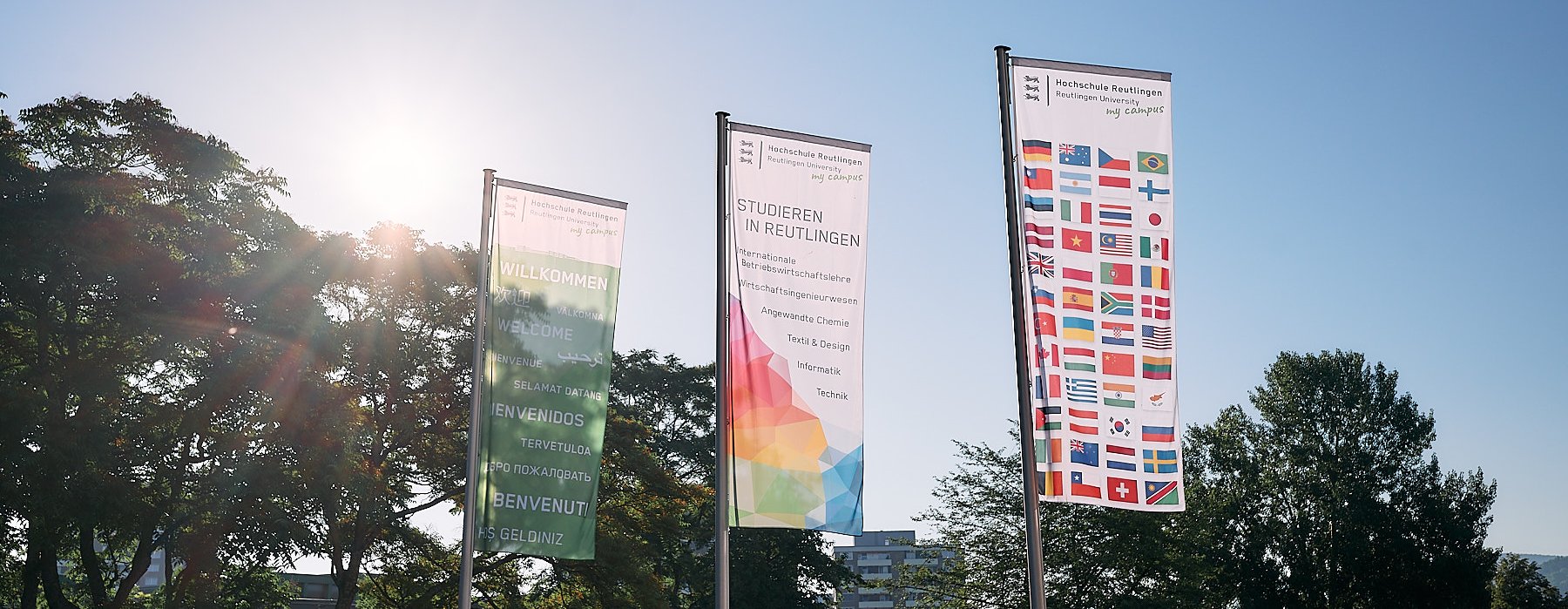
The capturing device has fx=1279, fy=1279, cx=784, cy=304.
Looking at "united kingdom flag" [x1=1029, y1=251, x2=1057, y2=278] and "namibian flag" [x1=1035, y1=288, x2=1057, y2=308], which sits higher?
"united kingdom flag" [x1=1029, y1=251, x2=1057, y2=278]

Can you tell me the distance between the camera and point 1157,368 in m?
12.2

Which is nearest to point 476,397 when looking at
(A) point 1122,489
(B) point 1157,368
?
(A) point 1122,489

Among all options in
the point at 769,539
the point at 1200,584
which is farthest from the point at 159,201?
the point at 1200,584

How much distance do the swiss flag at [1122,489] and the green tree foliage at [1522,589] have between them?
6178 cm

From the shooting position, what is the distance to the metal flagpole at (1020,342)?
11969mm

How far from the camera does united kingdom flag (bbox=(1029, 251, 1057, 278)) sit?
40.5ft

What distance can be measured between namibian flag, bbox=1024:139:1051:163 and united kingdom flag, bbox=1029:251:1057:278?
0.95 metres

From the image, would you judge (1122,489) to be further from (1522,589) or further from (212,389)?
(1522,589)

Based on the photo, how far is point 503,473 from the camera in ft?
49.2

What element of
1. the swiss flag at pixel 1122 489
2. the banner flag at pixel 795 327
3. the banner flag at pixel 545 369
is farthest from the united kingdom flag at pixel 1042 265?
the banner flag at pixel 545 369

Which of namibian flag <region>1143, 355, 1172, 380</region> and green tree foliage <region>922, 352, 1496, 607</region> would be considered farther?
green tree foliage <region>922, 352, 1496, 607</region>

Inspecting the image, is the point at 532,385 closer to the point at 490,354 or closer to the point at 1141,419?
the point at 490,354

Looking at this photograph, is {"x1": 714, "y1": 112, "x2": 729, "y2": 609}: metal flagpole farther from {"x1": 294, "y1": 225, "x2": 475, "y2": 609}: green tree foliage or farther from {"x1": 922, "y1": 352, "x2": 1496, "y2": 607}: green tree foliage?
{"x1": 922, "y1": 352, "x2": 1496, "y2": 607}: green tree foliage

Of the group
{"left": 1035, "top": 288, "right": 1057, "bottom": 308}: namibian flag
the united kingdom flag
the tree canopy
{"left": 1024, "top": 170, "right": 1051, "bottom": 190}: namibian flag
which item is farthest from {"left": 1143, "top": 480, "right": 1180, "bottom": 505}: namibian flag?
the tree canopy
